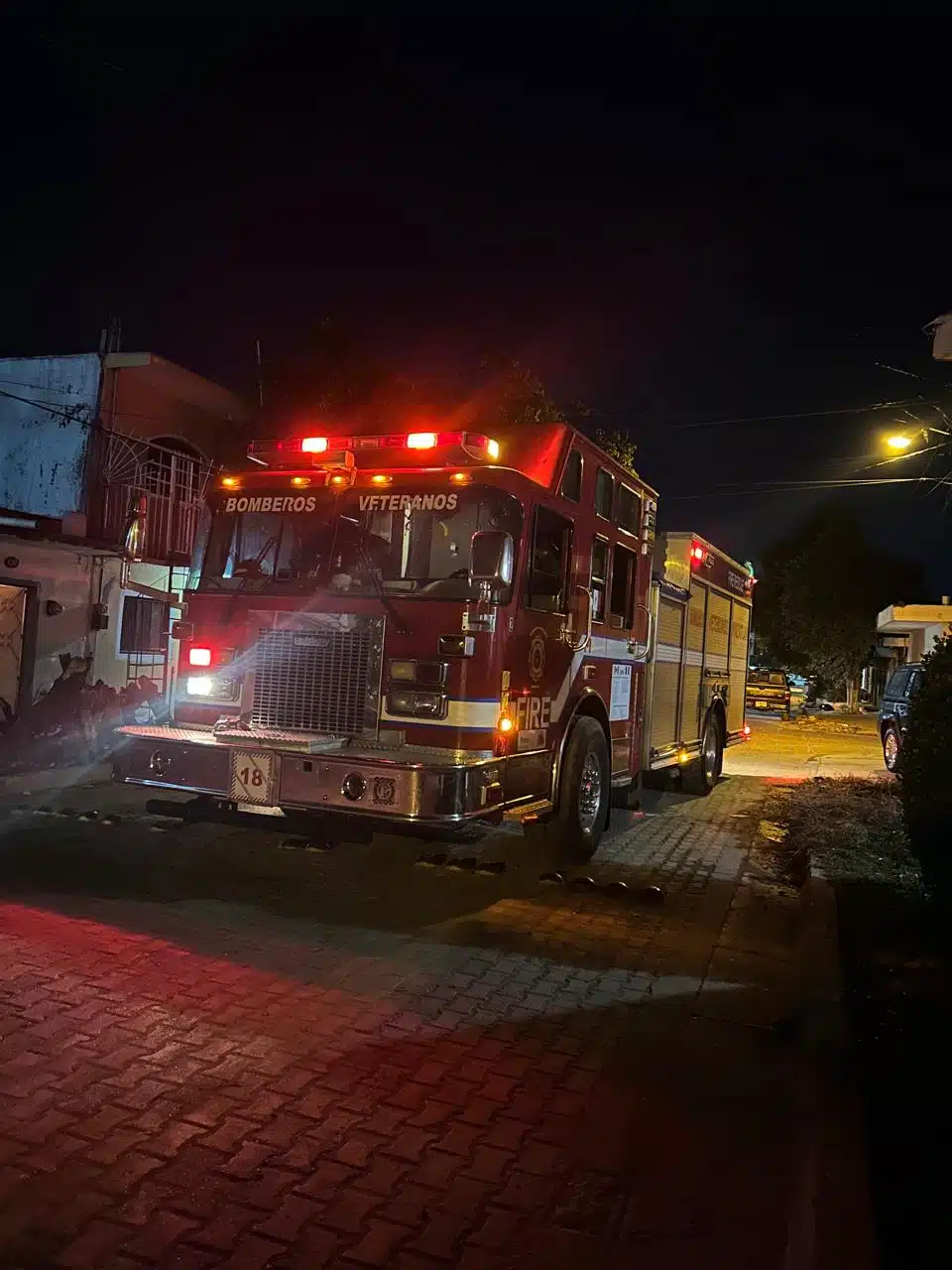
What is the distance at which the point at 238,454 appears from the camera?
16.0m

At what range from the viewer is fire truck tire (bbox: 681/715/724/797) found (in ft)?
38.6

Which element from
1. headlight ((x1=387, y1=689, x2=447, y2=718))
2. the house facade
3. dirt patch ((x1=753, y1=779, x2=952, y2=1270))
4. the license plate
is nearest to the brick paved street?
dirt patch ((x1=753, y1=779, x2=952, y2=1270))

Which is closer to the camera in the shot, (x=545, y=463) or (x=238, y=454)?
(x=545, y=463)

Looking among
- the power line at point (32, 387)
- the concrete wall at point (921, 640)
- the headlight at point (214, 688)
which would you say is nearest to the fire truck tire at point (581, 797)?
the headlight at point (214, 688)

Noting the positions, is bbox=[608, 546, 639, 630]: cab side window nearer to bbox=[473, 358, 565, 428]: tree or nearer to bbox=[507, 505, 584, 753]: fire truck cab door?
bbox=[507, 505, 584, 753]: fire truck cab door

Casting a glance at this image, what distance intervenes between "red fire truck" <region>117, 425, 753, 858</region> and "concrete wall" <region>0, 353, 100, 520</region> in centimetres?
853

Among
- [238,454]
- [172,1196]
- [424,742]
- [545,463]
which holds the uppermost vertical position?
[238,454]

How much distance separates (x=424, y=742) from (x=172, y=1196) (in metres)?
3.23

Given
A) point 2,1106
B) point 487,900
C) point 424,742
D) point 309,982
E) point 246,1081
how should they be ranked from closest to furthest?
point 2,1106, point 246,1081, point 309,982, point 424,742, point 487,900

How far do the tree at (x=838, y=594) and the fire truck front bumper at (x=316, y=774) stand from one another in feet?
133

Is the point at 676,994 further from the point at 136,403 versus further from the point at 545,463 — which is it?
the point at 136,403

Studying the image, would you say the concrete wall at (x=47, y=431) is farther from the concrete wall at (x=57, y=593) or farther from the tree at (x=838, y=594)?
the tree at (x=838, y=594)

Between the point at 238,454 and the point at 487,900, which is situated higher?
the point at 238,454

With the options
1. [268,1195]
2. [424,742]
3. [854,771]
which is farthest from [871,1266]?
[854,771]
